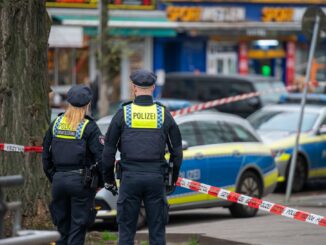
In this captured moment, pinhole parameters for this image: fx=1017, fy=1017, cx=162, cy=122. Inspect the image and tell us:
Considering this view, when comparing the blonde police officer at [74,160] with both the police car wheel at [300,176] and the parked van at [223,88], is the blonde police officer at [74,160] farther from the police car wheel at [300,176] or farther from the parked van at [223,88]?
the parked van at [223,88]

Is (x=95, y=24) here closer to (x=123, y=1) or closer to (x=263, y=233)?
(x=123, y=1)

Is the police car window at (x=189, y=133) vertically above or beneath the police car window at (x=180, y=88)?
above

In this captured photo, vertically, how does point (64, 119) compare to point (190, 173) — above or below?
above

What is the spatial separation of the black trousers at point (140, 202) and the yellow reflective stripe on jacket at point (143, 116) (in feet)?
1.34

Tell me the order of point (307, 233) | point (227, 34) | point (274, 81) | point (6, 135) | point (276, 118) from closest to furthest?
point (6, 135) → point (307, 233) → point (276, 118) → point (274, 81) → point (227, 34)

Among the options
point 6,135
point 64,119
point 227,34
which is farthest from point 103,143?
point 227,34

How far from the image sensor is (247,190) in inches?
578

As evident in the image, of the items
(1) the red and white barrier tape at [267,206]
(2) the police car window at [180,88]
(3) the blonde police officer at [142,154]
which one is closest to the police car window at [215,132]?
(1) the red and white barrier tape at [267,206]

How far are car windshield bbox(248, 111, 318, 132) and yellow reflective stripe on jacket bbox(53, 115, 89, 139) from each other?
34.9ft

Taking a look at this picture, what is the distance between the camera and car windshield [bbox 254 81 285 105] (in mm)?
25812

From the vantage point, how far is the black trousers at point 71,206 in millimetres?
8859

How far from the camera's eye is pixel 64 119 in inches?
→ 354

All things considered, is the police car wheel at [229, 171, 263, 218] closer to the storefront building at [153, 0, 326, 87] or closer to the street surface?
the street surface

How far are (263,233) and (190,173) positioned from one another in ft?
7.38
